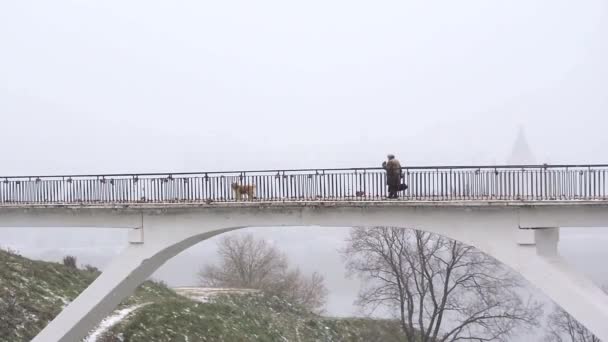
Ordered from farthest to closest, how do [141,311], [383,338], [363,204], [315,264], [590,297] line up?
[315,264]
[383,338]
[141,311]
[363,204]
[590,297]

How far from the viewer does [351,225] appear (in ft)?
46.6

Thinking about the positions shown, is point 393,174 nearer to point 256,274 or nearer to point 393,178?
point 393,178

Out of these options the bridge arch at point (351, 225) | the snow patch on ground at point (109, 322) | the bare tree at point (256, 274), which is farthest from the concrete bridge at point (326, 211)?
the bare tree at point (256, 274)

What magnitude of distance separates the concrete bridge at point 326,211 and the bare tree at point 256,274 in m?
29.5

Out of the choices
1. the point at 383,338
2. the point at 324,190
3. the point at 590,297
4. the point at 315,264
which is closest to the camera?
the point at 590,297

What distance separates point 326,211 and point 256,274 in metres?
35.7

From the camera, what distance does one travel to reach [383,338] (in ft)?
97.7

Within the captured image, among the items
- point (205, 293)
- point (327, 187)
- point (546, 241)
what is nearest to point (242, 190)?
point (327, 187)

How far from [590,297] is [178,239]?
949 cm

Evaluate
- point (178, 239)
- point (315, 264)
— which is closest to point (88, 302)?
point (178, 239)

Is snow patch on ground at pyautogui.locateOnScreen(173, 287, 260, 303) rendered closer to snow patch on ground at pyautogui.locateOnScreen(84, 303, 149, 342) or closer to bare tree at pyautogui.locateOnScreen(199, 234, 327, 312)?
snow patch on ground at pyautogui.locateOnScreen(84, 303, 149, 342)

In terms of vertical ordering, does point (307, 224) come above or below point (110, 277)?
above

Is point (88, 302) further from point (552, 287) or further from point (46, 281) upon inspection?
point (552, 287)

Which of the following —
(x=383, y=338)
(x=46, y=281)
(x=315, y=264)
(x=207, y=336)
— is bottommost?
(x=315, y=264)
